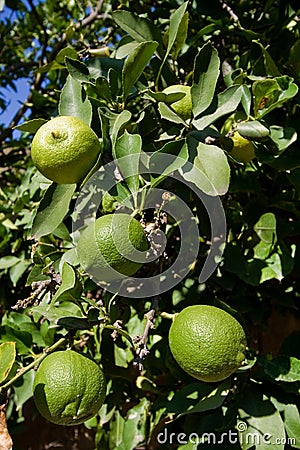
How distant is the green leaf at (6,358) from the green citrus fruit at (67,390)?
0.06 meters

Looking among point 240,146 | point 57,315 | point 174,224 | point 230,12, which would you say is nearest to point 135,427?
point 174,224

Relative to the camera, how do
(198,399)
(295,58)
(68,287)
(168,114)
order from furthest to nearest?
(295,58), (198,399), (168,114), (68,287)

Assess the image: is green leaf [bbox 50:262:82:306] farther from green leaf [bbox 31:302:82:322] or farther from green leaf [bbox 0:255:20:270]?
green leaf [bbox 0:255:20:270]

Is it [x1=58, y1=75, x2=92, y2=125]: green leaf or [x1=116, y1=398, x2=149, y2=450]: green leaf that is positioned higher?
[x1=58, y1=75, x2=92, y2=125]: green leaf

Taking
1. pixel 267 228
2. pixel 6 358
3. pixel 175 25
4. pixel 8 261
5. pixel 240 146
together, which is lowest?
pixel 8 261

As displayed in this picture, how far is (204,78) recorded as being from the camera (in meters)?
0.87

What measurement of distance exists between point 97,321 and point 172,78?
54cm

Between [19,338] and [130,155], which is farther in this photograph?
[19,338]

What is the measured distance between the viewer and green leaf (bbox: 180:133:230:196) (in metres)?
0.78

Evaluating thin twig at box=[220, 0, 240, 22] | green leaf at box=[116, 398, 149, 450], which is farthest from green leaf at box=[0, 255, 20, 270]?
thin twig at box=[220, 0, 240, 22]

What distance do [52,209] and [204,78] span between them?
350 millimetres

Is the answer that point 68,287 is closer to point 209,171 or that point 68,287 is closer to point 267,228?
point 209,171

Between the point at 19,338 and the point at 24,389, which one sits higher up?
the point at 19,338

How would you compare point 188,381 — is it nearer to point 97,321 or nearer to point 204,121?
point 97,321
